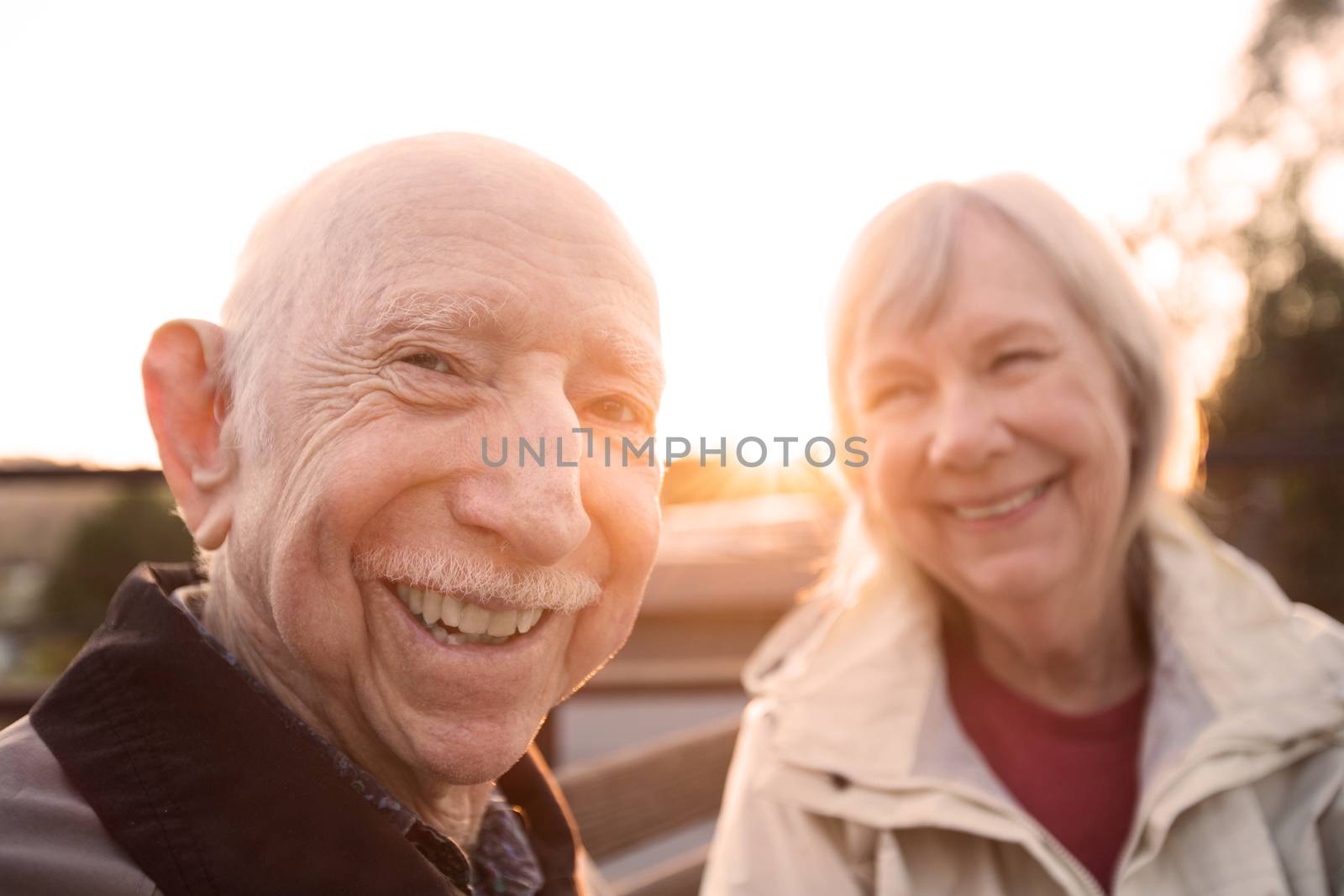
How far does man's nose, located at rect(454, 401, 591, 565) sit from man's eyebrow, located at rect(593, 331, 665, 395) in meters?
0.11

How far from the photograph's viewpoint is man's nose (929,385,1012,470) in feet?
6.43

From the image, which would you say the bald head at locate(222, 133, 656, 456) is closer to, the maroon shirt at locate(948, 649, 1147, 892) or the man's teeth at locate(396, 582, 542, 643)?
the man's teeth at locate(396, 582, 542, 643)

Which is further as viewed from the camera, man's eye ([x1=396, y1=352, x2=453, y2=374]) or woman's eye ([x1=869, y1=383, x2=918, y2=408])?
woman's eye ([x1=869, y1=383, x2=918, y2=408])

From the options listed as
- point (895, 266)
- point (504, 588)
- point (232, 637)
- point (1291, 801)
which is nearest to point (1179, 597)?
point (1291, 801)

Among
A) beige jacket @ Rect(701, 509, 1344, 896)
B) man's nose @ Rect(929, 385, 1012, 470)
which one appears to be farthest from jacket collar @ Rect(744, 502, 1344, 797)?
man's nose @ Rect(929, 385, 1012, 470)

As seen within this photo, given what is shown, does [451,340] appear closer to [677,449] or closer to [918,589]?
[677,449]

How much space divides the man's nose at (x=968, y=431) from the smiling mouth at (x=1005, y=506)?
102mm

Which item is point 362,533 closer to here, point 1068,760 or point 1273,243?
point 1068,760

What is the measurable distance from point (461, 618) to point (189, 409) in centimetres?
45

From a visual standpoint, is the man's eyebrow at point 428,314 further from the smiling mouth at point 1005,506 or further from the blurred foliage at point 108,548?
the blurred foliage at point 108,548

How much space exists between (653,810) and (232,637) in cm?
150

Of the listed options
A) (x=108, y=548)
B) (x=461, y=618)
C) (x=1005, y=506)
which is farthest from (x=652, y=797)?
(x=108, y=548)

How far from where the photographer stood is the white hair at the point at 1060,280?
2029 mm

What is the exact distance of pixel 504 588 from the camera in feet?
3.33
